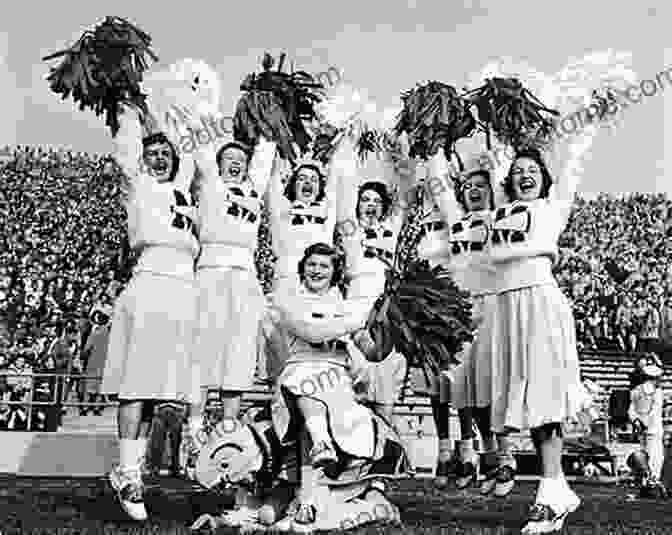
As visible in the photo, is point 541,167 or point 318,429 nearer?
point 318,429

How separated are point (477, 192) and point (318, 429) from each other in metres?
3.02

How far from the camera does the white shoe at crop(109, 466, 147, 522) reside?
622 centimetres

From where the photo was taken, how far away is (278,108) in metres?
7.67

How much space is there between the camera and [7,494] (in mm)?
7824

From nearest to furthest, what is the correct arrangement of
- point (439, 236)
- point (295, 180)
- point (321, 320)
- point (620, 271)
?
point (321, 320), point (295, 180), point (439, 236), point (620, 271)

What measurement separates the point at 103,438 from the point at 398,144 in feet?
18.1

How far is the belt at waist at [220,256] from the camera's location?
313 inches

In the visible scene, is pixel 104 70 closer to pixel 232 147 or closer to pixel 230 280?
pixel 232 147

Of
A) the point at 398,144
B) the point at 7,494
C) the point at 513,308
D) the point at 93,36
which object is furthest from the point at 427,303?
the point at 7,494

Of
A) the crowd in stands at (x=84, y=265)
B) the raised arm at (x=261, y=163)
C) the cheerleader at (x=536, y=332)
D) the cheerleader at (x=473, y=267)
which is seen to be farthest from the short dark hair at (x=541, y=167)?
the crowd in stands at (x=84, y=265)

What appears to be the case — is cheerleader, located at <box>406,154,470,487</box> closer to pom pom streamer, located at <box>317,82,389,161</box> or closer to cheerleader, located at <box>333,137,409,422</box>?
cheerleader, located at <box>333,137,409,422</box>

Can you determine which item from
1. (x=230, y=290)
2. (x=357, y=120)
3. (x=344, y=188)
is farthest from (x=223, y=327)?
(x=357, y=120)

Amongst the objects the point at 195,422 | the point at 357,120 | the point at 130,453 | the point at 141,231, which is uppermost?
the point at 357,120

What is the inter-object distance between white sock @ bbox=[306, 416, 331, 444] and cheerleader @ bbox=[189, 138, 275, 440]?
206 centimetres
